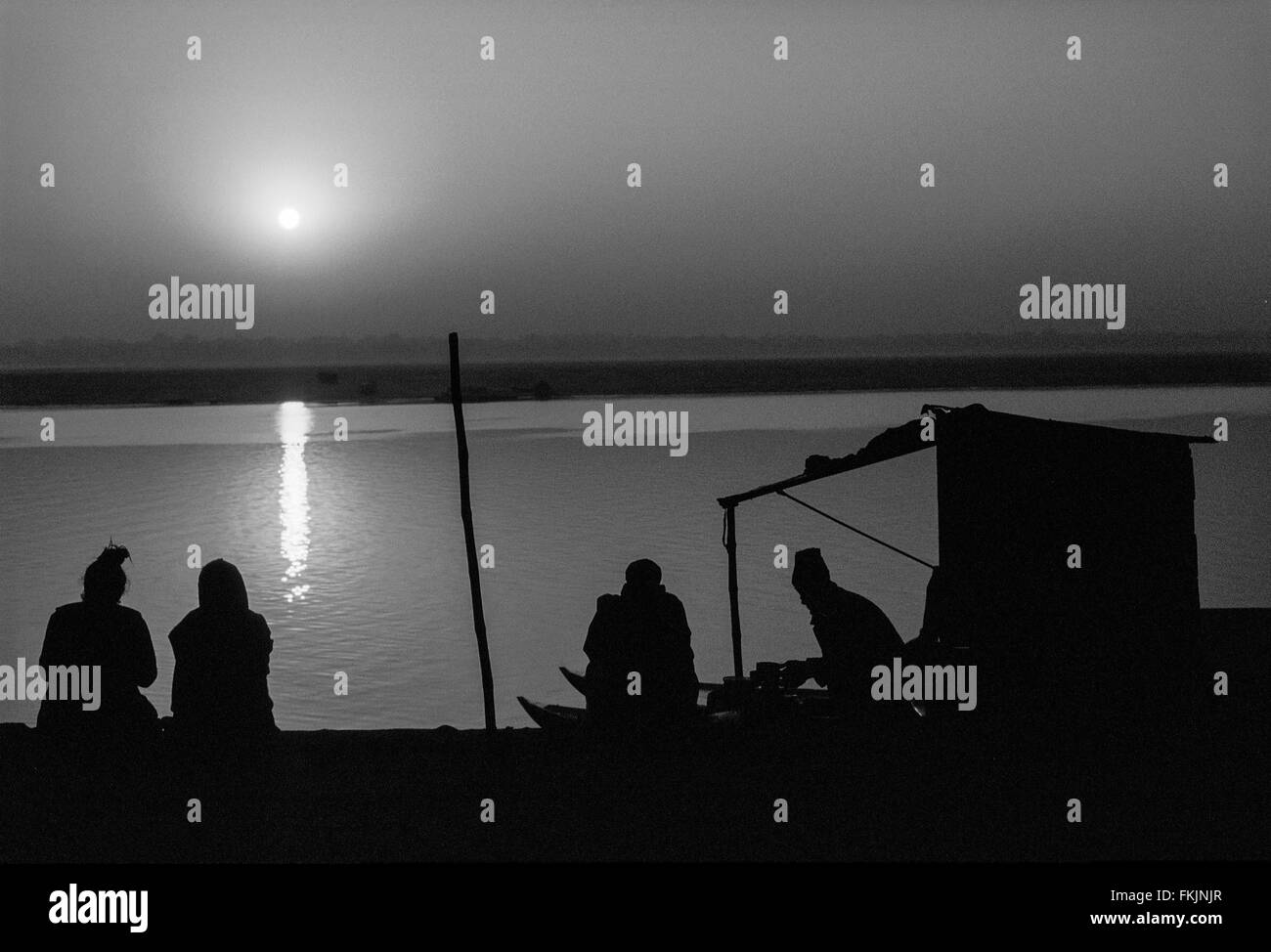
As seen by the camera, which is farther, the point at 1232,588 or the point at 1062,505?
the point at 1232,588

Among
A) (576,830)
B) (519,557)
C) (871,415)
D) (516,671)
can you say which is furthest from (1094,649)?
(871,415)

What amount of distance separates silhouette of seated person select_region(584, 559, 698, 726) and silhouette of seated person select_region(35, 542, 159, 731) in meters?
2.35

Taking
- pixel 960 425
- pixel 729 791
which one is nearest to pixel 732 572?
pixel 960 425

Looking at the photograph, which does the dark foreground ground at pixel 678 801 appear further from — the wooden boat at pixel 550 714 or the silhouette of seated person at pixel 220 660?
the wooden boat at pixel 550 714

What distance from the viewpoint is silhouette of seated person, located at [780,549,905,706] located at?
6359 mm

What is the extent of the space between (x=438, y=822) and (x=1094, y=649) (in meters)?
3.94

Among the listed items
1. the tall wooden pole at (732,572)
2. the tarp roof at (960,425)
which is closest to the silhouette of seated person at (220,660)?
the tarp roof at (960,425)

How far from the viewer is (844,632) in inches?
251

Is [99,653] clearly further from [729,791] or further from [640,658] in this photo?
[729,791]

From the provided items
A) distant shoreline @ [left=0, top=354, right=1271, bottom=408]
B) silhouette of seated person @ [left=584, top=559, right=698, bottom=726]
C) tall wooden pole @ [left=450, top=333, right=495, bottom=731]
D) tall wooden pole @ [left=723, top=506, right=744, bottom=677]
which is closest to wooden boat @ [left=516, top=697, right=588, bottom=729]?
tall wooden pole @ [left=450, top=333, right=495, bottom=731]

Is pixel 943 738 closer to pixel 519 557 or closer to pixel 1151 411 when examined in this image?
pixel 519 557

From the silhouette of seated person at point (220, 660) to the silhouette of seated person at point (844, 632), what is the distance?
9.80 feet

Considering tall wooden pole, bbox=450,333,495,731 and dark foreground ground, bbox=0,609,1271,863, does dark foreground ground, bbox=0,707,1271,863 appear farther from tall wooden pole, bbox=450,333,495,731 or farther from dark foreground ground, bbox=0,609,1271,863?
tall wooden pole, bbox=450,333,495,731
